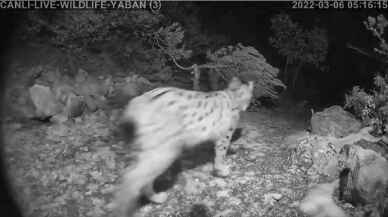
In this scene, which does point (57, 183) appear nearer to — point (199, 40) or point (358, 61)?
point (199, 40)

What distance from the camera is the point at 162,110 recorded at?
337cm

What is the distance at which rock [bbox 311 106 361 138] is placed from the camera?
176 inches

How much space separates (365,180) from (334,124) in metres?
1.21

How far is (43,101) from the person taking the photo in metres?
4.43

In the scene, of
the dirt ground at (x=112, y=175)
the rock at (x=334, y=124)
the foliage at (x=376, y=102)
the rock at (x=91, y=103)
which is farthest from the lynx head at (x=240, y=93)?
the rock at (x=91, y=103)

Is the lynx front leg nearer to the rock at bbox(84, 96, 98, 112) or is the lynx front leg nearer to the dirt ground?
the dirt ground

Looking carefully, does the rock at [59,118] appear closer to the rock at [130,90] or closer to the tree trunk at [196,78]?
the rock at [130,90]

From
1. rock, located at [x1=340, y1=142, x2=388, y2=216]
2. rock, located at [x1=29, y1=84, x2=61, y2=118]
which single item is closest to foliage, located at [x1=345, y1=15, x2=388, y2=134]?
rock, located at [x1=340, y1=142, x2=388, y2=216]

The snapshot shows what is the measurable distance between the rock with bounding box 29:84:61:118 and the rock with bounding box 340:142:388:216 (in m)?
3.57

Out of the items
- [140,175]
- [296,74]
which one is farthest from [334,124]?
[140,175]

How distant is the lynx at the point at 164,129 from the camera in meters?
3.21

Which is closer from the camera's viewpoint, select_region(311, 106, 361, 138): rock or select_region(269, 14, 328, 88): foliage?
select_region(311, 106, 361, 138): rock

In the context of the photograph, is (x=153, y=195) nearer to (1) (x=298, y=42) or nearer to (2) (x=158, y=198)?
(2) (x=158, y=198)

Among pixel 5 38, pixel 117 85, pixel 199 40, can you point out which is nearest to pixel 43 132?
pixel 117 85
